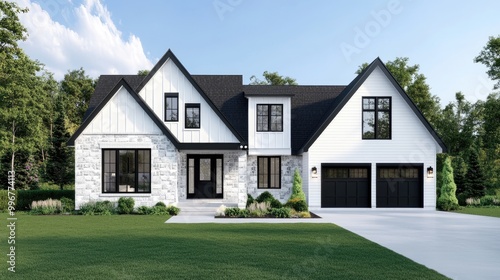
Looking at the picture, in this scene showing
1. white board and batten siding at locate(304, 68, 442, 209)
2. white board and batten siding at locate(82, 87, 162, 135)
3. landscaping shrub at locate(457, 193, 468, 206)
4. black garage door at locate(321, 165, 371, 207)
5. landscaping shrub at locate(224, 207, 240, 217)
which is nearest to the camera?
landscaping shrub at locate(224, 207, 240, 217)

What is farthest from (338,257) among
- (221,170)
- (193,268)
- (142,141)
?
(221,170)

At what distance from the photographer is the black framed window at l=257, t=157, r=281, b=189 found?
21578mm

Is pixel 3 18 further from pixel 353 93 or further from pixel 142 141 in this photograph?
pixel 353 93

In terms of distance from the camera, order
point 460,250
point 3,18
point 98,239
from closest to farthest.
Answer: point 460,250
point 98,239
point 3,18

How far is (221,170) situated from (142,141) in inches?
198

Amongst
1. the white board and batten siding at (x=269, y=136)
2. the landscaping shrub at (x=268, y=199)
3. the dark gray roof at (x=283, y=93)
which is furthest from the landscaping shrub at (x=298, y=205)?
the white board and batten siding at (x=269, y=136)

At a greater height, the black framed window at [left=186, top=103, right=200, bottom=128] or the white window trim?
the black framed window at [left=186, top=103, right=200, bottom=128]

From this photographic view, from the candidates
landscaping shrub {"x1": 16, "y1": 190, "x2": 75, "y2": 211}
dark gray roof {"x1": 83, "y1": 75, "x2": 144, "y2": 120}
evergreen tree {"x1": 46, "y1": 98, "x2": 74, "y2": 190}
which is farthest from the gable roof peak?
evergreen tree {"x1": 46, "y1": 98, "x2": 74, "y2": 190}

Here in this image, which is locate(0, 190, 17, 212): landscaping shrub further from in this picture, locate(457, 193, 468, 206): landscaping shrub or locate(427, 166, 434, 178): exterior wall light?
locate(457, 193, 468, 206): landscaping shrub

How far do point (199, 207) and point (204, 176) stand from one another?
8.68 ft

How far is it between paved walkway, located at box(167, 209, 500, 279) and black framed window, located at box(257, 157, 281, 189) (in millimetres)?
2893

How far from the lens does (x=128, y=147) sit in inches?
720

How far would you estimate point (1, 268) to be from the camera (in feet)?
24.5

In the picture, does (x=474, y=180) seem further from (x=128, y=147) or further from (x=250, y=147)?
(x=128, y=147)
